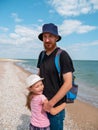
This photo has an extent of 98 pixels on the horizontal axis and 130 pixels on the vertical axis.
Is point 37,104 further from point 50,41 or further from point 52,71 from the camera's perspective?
point 50,41

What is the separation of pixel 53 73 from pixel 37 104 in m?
0.57

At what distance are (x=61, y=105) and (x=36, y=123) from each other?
567mm

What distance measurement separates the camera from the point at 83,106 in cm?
1209

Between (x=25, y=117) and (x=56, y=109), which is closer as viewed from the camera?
(x=56, y=109)

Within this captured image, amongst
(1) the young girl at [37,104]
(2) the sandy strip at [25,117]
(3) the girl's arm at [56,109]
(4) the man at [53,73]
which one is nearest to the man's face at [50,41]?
(4) the man at [53,73]

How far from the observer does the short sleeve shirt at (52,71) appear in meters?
3.24

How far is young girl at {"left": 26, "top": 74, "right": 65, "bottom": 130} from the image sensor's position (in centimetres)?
348

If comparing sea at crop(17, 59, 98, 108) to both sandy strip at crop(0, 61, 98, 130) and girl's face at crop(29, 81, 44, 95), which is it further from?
girl's face at crop(29, 81, 44, 95)

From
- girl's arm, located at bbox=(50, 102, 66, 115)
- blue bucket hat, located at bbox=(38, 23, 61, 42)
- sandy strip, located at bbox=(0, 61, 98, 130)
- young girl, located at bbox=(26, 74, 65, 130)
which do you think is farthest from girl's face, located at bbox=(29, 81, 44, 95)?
sandy strip, located at bbox=(0, 61, 98, 130)

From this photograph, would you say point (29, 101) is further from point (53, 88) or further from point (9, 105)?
point (9, 105)

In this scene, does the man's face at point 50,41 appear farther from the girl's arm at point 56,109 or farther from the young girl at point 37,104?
the girl's arm at point 56,109

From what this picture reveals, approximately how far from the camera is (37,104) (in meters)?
3.60

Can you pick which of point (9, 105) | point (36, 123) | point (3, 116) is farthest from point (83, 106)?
point (36, 123)

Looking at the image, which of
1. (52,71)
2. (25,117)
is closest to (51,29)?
(52,71)
